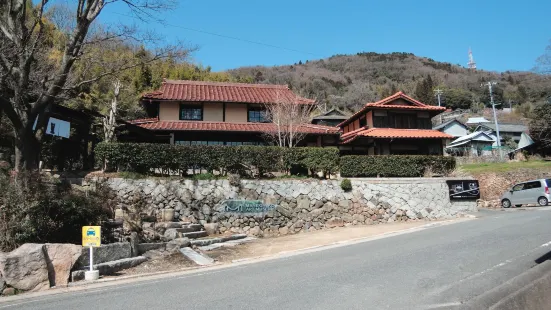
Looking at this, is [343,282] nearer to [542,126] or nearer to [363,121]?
[363,121]

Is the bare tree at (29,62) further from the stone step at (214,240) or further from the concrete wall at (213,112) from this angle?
the concrete wall at (213,112)

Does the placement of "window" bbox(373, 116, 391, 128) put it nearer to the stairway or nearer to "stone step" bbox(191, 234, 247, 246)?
"stone step" bbox(191, 234, 247, 246)

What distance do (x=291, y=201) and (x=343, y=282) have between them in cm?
1166

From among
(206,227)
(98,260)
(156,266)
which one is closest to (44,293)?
(98,260)

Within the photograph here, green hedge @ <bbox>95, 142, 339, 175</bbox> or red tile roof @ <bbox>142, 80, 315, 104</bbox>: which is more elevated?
red tile roof @ <bbox>142, 80, 315, 104</bbox>

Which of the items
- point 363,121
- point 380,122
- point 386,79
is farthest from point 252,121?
point 386,79

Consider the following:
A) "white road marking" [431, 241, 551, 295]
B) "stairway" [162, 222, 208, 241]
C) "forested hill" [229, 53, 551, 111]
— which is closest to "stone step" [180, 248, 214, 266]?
"stairway" [162, 222, 208, 241]

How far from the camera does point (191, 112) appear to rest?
981 inches

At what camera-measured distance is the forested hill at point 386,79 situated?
246 feet

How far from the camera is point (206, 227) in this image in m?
16.5

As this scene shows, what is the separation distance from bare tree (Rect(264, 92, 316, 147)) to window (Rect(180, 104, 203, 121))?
15.6 ft

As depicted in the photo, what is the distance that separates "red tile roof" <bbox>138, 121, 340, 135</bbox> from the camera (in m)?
22.7

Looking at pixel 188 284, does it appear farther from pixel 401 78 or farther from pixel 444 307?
pixel 401 78

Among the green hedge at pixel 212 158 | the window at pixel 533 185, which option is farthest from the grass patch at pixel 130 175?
the window at pixel 533 185
